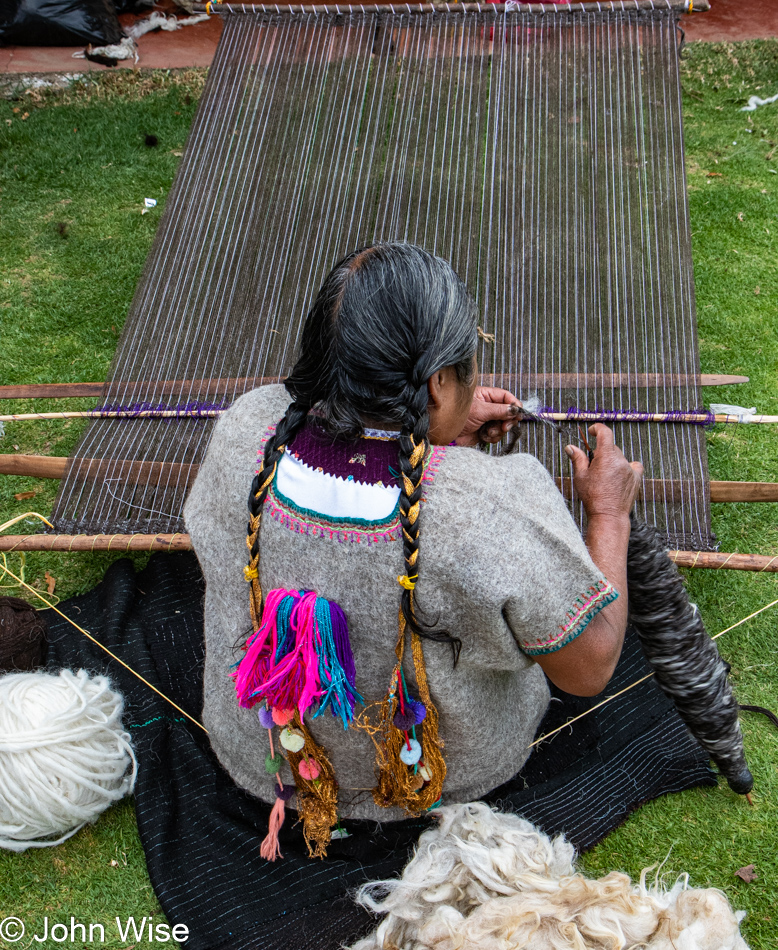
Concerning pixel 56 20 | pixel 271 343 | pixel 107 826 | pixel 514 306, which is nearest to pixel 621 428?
pixel 514 306

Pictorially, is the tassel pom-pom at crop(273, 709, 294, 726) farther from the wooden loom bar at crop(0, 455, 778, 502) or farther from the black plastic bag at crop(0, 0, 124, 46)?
the black plastic bag at crop(0, 0, 124, 46)

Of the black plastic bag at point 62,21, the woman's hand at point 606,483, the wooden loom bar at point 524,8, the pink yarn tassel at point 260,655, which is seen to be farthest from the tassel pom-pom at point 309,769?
the black plastic bag at point 62,21

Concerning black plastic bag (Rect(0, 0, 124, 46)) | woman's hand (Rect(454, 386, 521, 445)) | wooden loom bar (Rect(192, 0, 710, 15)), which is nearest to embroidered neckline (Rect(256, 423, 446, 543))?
woman's hand (Rect(454, 386, 521, 445))

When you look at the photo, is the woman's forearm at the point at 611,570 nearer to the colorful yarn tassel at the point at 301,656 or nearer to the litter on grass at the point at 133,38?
the colorful yarn tassel at the point at 301,656

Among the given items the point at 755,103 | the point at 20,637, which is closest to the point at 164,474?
the point at 20,637

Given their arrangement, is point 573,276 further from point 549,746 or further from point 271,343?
point 549,746

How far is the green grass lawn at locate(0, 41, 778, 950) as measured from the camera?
6.93ft

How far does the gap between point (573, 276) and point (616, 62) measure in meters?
0.94

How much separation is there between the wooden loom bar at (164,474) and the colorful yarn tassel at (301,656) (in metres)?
1.11

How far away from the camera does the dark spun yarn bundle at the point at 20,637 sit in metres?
2.36

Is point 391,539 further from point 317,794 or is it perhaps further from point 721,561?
point 721,561

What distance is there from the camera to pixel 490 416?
2.00 meters

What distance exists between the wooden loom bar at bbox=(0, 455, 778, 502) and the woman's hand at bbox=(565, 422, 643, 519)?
0.65 meters

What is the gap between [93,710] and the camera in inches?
86.0
